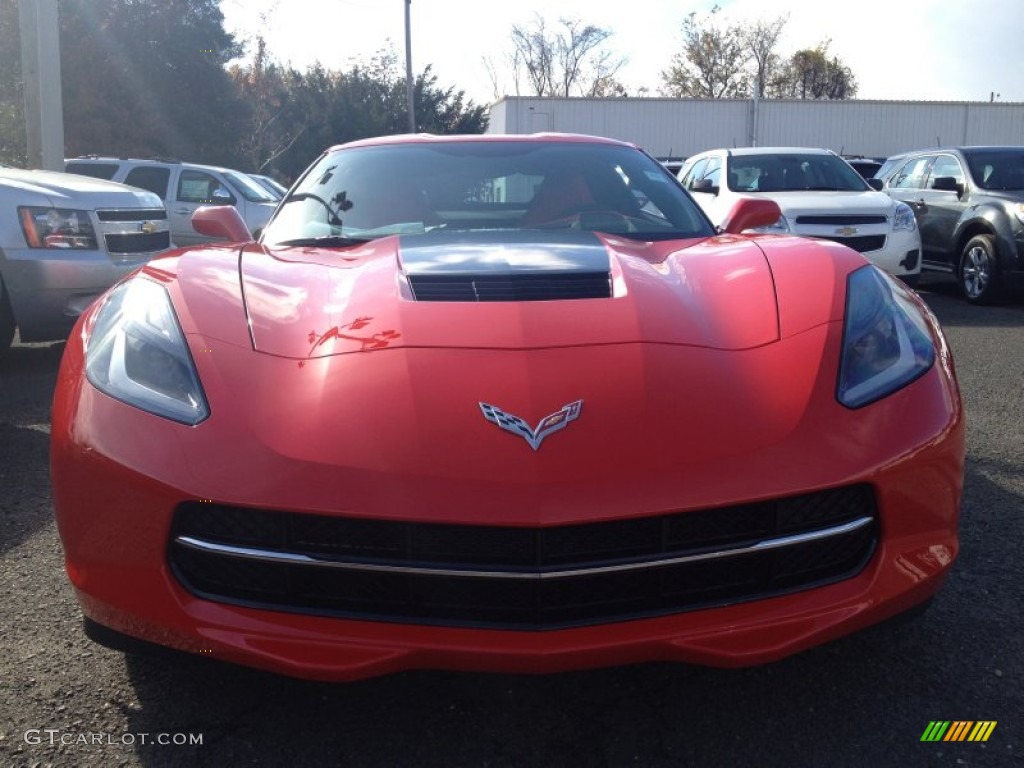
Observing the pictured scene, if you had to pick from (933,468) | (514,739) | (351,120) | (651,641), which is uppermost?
(351,120)

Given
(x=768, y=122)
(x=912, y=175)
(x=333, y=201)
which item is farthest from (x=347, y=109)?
(x=333, y=201)

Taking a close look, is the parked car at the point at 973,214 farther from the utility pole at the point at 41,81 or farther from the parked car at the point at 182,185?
the utility pole at the point at 41,81

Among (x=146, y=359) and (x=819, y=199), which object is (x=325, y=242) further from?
(x=819, y=199)

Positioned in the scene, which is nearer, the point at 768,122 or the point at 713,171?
the point at 713,171

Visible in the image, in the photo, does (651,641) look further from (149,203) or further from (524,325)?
(149,203)

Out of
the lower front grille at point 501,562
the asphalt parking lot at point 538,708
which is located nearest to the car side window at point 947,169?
the asphalt parking lot at point 538,708

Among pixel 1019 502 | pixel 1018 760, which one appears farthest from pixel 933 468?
pixel 1019 502

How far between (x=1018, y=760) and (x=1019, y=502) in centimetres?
172

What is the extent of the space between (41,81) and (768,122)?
2655 cm

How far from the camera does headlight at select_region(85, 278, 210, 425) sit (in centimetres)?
199

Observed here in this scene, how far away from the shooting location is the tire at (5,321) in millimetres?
5734

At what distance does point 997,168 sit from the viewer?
10.0 meters

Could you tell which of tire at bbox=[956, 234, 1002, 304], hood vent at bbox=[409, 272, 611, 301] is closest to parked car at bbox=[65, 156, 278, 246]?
tire at bbox=[956, 234, 1002, 304]

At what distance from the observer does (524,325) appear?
84.4 inches
